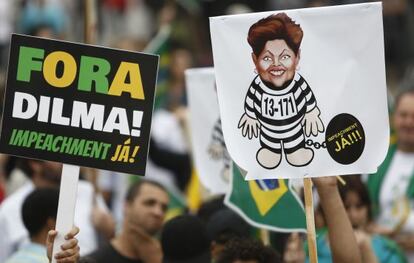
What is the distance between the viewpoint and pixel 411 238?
9.84 m

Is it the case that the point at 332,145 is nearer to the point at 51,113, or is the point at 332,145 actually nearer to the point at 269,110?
the point at 269,110

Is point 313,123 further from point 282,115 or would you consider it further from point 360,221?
point 360,221

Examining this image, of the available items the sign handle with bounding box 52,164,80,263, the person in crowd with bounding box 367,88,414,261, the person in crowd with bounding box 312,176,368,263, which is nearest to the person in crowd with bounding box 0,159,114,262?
the person in crowd with bounding box 367,88,414,261

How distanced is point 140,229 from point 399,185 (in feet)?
7.14

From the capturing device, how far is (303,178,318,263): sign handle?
671 centimetres

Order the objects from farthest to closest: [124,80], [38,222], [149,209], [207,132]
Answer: [207,132]
[149,209]
[38,222]
[124,80]

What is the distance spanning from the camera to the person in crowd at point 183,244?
7.82 meters

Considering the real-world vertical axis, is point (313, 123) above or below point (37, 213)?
above

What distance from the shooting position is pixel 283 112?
6797mm

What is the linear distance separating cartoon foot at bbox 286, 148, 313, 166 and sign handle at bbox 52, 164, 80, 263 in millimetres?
1008

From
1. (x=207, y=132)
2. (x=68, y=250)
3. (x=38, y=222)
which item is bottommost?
(x=68, y=250)

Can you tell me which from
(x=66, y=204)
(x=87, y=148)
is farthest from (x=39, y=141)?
(x=66, y=204)

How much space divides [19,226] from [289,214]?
216cm

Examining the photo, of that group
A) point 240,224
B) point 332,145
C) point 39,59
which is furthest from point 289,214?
point 39,59
